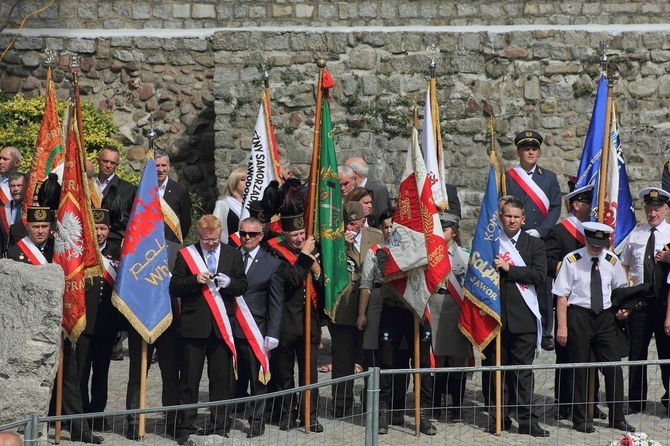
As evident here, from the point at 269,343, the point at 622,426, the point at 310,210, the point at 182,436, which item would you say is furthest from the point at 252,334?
the point at 622,426

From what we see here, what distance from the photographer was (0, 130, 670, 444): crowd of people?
33.6 ft

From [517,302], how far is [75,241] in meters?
3.39

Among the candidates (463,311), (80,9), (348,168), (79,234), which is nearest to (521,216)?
(463,311)

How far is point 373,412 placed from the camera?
8.41m

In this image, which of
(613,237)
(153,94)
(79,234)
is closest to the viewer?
(79,234)

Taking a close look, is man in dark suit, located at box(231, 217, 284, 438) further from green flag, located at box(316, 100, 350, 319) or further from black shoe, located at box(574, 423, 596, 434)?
black shoe, located at box(574, 423, 596, 434)

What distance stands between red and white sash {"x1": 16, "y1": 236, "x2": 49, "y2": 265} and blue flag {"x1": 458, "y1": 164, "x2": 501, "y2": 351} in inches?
128

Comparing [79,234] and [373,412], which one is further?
[79,234]

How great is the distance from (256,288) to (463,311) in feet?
5.26

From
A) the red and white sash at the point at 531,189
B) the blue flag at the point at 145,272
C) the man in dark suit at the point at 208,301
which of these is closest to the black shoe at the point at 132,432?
the man in dark suit at the point at 208,301

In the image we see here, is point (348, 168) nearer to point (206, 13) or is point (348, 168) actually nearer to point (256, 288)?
point (256, 288)

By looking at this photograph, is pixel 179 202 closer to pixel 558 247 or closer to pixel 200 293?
pixel 200 293

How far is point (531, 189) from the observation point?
42.2ft

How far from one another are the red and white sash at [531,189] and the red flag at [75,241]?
172 inches
